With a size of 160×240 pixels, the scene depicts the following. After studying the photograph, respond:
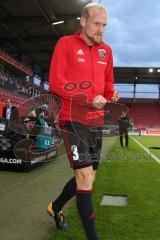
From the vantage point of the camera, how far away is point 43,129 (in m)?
10.4

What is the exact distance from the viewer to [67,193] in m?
4.25

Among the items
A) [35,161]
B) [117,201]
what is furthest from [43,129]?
[117,201]

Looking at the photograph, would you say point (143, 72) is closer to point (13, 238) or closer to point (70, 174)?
point (70, 174)

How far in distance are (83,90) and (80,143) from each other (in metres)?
0.46

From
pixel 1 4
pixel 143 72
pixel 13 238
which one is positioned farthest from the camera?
pixel 143 72

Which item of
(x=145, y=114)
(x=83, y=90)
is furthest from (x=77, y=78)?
(x=145, y=114)

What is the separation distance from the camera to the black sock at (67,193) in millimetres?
4211

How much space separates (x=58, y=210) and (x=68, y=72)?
1.47 m

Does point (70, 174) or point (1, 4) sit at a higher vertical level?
point (1, 4)

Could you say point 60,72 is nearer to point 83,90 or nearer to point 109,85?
point 83,90

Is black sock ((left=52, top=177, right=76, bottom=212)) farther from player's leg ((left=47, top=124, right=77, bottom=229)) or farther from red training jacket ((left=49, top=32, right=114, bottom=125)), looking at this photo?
red training jacket ((left=49, top=32, right=114, bottom=125))

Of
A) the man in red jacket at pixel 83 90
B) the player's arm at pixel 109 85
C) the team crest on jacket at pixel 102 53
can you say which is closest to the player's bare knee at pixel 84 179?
the man in red jacket at pixel 83 90

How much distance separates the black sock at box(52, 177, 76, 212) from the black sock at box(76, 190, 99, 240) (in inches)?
25.6

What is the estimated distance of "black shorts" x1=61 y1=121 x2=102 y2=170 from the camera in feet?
11.8
